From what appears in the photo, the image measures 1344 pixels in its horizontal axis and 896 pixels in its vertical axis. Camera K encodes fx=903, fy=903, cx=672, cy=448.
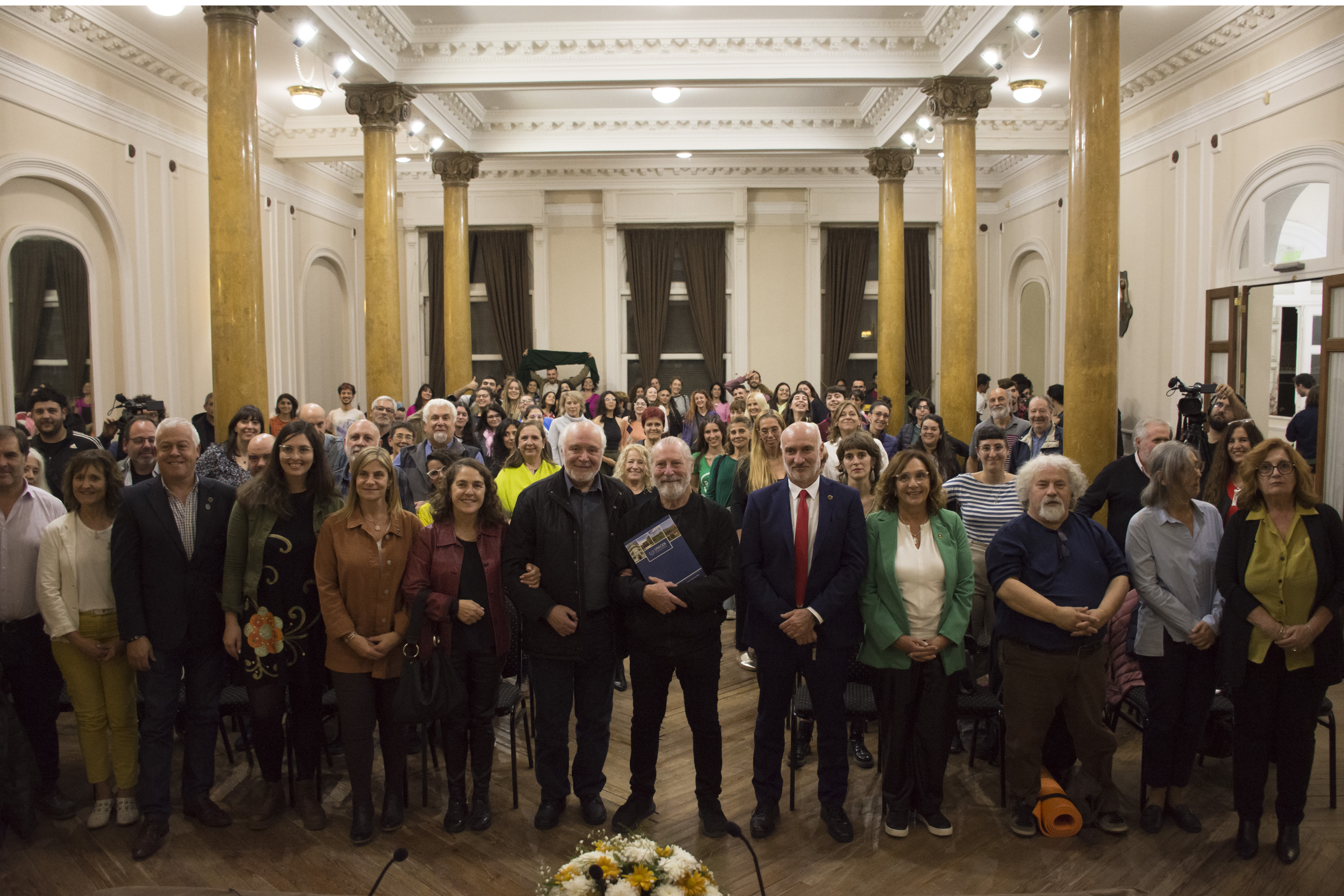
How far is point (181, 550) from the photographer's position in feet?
11.7

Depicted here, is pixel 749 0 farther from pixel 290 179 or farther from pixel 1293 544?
pixel 290 179

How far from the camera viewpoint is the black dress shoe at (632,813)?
3611 mm

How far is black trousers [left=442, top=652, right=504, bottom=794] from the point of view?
3.61 metres

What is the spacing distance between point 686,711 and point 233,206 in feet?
16.4

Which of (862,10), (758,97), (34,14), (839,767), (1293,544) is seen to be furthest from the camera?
(758,97)

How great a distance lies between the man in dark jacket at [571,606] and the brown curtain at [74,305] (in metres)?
7.07

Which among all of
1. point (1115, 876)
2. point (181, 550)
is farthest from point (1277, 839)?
point (181, 550)

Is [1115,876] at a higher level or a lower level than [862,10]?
lower

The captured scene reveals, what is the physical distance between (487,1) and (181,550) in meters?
4.03

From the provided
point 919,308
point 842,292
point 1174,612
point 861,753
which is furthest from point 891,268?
point 1174,612

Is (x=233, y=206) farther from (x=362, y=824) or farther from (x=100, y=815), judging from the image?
(x=362, y=824)

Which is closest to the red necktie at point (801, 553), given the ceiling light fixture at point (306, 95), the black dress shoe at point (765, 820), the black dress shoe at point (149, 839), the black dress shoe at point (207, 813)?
the black dress shoe at point (765, 820)

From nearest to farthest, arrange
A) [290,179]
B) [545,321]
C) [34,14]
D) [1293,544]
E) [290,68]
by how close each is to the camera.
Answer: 1. [1293,544]
2. [34,14]
3. [290,68]
4. [290,179]
5. [545,321]

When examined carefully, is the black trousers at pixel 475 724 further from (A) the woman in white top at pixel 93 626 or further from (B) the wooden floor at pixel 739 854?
(A) the woman in white top at pixel 93 626
